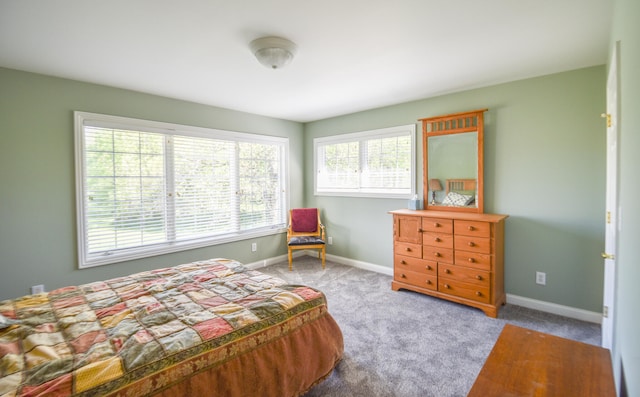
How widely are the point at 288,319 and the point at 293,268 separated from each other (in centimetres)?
290

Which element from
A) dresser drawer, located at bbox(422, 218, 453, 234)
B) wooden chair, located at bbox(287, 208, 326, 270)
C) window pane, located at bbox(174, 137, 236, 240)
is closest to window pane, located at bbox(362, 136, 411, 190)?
dresser drawer, located at bbox(422, 218, 453, 234)

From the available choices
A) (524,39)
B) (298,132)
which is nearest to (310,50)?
(524,39)

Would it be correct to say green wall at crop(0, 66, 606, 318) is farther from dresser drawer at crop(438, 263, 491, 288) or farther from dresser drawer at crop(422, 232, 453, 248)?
dresser drawer at crop(422, 232, 453, 248)

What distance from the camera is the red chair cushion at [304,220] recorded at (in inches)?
197

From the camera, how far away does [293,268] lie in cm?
472

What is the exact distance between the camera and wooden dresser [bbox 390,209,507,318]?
119 inches

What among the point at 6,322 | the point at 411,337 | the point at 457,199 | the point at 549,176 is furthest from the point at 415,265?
the point at 6,322

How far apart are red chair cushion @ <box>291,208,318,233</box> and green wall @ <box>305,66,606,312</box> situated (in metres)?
2.53

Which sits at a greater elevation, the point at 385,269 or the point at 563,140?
the point at 563,140

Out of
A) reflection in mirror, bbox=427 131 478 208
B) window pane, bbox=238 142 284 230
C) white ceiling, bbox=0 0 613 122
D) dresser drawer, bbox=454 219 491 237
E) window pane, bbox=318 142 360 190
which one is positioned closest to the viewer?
white ceiling, bbox=0 0 613 122

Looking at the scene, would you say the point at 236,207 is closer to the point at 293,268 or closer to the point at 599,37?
the point at 293,268

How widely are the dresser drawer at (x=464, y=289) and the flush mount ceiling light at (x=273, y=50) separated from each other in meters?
2.78

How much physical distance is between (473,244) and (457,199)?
→ 71 centimetres

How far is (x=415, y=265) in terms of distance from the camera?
3557mm
